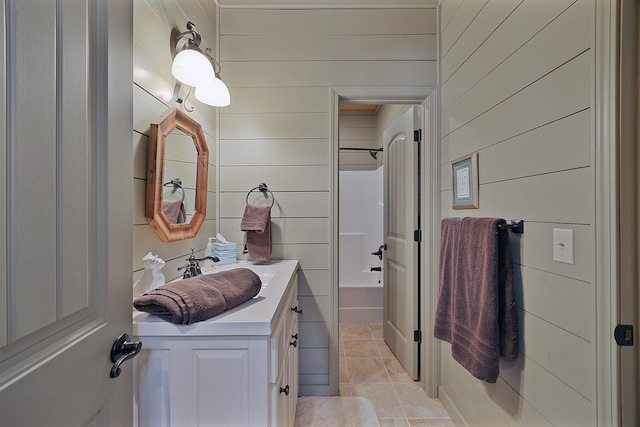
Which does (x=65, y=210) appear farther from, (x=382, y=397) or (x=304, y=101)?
(x=382, y=397)

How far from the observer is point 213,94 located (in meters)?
1.53

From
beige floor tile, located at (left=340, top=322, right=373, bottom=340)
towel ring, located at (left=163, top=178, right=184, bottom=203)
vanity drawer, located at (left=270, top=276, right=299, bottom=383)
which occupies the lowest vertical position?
beige floor tile, located at (left=340, top=322, right=373, bottom=340)

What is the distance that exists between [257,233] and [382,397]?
1396 millimetres

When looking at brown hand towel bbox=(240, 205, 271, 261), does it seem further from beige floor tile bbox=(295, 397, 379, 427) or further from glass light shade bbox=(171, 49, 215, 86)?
beige floor tile bbox=(295, 397, 379, 427)

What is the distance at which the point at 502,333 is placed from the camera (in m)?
1.20

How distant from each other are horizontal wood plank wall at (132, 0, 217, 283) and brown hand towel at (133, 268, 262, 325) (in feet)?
0.83

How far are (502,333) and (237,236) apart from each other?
62.3 inches

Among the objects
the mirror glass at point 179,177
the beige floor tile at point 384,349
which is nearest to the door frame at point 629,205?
the mirror glass at point 179,177

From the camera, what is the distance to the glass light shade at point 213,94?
1.50 metres

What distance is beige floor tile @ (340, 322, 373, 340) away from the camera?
284 centimetres

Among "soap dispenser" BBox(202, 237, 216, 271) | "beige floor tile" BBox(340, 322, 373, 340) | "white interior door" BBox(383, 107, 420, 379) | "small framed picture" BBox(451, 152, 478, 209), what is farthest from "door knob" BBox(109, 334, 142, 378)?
"beige floor tile" BBox(340, 322, 373, 340)

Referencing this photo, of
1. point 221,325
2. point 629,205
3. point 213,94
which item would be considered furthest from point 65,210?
point 629,205

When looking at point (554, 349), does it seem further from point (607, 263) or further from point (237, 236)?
point (237, 236)

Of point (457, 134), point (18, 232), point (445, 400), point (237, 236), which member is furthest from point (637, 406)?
point (237, 236)
